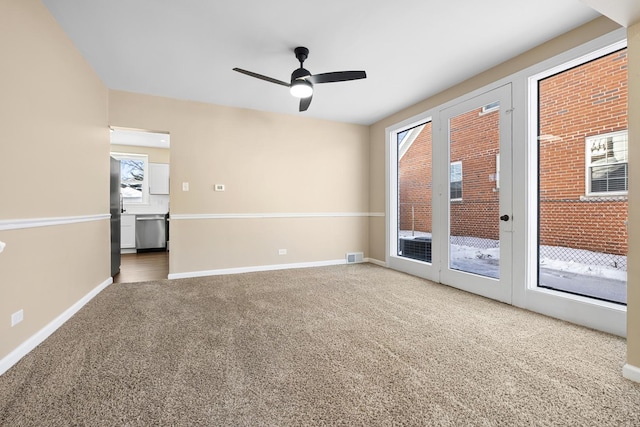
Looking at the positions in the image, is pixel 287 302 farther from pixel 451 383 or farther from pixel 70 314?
pixel 70 314

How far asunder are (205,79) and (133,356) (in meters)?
2.99

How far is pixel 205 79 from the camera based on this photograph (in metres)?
3.47

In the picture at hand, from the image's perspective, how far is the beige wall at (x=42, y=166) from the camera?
185cm

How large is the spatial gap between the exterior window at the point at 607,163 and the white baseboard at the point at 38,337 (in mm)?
4374

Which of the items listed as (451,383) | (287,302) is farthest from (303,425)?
(287,302)

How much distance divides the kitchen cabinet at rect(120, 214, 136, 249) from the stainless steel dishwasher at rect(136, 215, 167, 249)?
8 cm

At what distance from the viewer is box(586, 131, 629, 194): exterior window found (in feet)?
7.45

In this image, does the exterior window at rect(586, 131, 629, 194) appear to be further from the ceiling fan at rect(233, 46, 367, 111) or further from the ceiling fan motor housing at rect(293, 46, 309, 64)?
the ceiling fan motor housing at rect(293, 46, 309, 64)

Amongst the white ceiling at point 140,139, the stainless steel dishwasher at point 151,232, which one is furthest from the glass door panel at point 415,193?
the stainless steel dishwasher at point 151,232

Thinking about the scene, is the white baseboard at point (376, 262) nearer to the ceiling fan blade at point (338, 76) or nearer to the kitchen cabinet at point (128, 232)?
the ceiling fan blade at point (338, 76)

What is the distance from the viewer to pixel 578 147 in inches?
99.6

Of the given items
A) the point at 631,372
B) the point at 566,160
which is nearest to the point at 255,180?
the point at 566,160

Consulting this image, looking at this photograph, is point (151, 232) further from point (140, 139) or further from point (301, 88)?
point (301, 88)

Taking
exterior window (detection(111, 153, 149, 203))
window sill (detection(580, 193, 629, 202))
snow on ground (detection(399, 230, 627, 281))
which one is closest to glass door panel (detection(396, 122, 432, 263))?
snow on ground (detection(399, 230, 627, 281))
